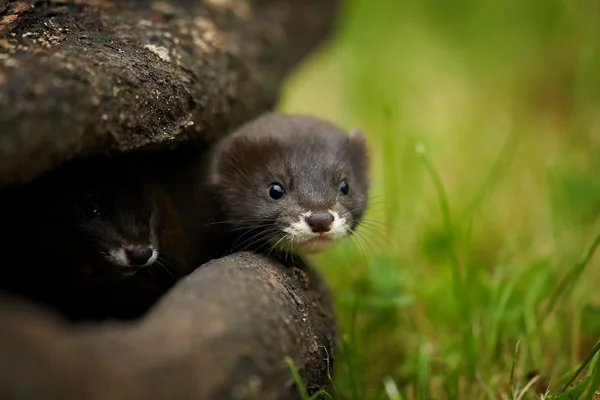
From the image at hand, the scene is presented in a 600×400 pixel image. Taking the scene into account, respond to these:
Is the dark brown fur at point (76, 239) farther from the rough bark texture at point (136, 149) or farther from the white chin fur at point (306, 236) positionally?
the white chin fur at point (306, 236)

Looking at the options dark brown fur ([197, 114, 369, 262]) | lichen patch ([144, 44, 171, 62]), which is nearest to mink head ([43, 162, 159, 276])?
dark brown fur ([197, 114, 369, 262])

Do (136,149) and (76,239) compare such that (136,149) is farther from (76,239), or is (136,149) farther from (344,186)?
(344,186)

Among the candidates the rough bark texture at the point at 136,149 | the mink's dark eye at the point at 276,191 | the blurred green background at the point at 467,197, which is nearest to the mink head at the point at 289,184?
the mink's dark eye at the point at 276,191

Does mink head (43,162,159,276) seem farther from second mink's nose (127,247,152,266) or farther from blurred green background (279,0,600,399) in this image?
blurred green background (279,0,600,399)

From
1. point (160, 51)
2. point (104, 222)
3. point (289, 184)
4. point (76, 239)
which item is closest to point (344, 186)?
point (289, 184)

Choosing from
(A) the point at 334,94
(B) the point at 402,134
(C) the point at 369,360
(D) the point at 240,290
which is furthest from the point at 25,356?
(A) the point at 334,94

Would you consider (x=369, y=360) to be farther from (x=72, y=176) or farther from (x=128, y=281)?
(x=72, y=176)

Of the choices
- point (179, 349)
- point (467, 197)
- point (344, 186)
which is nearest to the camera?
point (179, 349)
